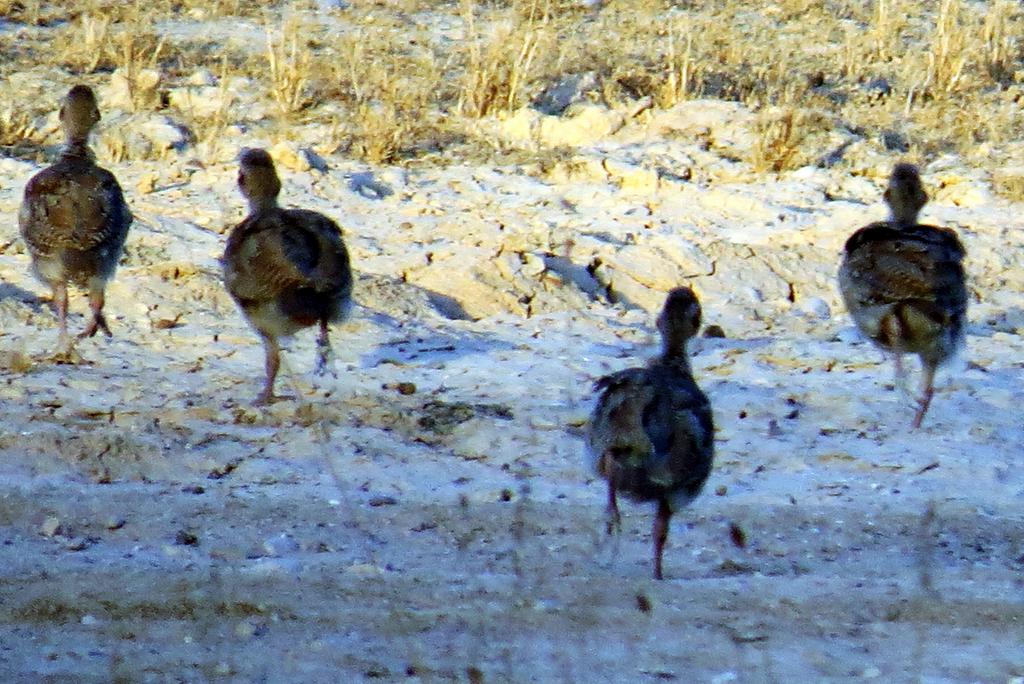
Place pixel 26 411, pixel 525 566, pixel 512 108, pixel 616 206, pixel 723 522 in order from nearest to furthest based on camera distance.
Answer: pixel 525 566 → pixel 723 522 → pixel 26 411 → pixel 616 206 → pixel 512 108

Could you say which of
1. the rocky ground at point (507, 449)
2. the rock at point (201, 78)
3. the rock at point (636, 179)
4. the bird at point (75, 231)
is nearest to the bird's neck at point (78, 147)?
the bird at point (75, 231)

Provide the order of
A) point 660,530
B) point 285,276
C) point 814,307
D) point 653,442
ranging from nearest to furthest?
point 653,442
point 660,530
point 285,276
point 814,307

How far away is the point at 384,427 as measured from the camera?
9.30 meters

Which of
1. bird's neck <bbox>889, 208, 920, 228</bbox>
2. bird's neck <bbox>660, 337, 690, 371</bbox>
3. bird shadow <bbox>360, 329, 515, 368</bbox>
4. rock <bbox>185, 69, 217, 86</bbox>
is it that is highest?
bird's neck <bbox>889, 208, 920, 228</bbox>

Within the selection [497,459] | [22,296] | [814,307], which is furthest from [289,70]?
[497,459]

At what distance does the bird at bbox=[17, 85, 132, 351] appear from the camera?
10555mm

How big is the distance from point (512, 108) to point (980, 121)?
12.7ft

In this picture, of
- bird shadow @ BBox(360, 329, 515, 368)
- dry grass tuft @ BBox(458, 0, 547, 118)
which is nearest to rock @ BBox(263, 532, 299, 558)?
bird shadow @ BBox(360, 329, 515, 368)

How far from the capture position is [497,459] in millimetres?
8938

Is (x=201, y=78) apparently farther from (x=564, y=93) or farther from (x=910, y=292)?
(x=910, y=292)

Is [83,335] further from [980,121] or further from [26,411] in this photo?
[980,121]

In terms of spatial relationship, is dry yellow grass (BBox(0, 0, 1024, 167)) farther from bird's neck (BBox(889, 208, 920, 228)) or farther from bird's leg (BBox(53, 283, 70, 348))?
bird's neck (BBox(889, 208, 920, 228))

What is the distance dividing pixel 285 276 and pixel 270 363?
2.03ft

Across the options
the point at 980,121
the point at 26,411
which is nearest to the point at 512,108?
the point at 980,121
